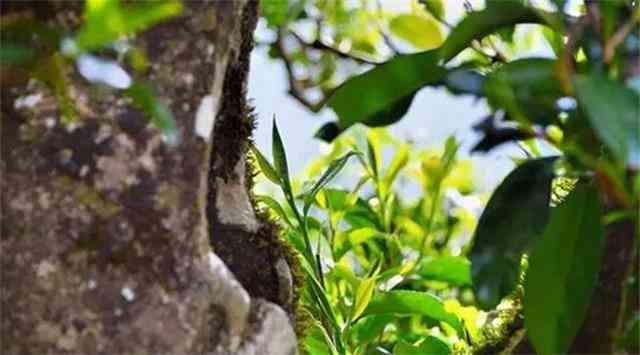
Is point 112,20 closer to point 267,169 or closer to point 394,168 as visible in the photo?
Answer: point 267,169

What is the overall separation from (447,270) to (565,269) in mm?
495

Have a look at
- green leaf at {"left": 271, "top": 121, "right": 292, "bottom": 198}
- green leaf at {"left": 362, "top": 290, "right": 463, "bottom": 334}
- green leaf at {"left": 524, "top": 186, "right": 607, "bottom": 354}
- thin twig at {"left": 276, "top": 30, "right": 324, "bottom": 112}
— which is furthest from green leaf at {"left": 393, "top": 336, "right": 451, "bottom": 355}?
thin twig at {"left": 276, "top": 30, "right": 324, "bottom": 112}

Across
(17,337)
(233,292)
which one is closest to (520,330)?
(233,292)

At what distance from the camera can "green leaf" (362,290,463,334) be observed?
0.93 m

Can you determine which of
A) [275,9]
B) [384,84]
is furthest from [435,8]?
[384,84]

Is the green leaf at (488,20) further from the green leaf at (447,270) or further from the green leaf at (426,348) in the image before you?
the green leaf at (447,270)

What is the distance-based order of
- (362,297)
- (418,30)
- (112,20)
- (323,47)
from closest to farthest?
(112,20), (418,30), (362,297), (323,47)

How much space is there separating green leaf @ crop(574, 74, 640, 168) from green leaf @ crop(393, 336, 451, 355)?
1.34 feet

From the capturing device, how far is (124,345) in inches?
22.3

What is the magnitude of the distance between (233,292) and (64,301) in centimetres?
9

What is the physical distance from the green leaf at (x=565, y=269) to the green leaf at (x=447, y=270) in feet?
1.53

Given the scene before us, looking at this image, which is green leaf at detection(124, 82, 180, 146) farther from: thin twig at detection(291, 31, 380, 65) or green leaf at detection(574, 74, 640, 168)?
thin twig at detection(291, 31, 380, 65)

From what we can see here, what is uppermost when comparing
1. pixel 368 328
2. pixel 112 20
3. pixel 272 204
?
pixel 112 20

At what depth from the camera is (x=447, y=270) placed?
1095 millimetres
